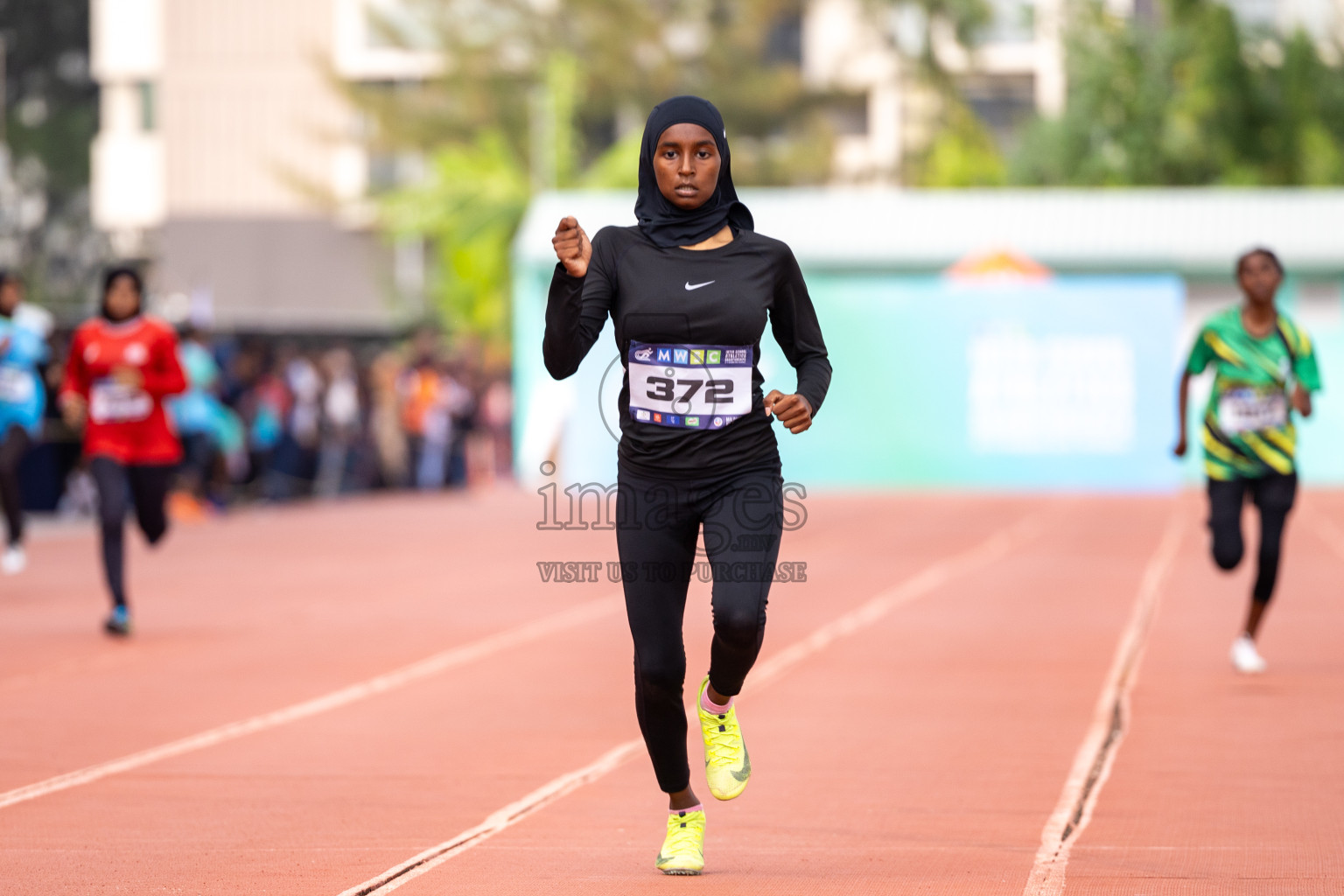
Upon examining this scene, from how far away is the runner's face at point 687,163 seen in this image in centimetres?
574

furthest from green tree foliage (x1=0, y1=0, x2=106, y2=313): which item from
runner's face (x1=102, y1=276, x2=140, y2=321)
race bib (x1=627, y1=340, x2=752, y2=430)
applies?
race bib (x1=627, y1=340, x2=752, y2=430)

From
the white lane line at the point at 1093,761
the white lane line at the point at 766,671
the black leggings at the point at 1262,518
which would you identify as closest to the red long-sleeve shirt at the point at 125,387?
the white lane line at the point at 766,671

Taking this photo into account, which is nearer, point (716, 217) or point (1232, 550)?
point (716, 217)

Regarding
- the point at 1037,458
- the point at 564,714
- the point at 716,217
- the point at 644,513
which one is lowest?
the point at 1037,458

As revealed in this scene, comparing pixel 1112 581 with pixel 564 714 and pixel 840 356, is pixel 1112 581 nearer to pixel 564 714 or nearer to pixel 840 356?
pixel 564 714

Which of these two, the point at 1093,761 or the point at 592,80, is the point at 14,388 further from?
the point at 592,80

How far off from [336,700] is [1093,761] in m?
3.61

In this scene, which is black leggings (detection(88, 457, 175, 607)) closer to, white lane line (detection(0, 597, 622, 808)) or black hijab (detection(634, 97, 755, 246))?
white lane line (detection(0, 597, 622, 808))

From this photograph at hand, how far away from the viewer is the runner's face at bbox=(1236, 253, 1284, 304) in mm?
10414

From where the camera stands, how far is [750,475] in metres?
5.87

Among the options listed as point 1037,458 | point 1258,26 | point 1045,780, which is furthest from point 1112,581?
point 1258,26

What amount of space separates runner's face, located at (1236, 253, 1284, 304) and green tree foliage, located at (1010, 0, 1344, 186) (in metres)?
36.9

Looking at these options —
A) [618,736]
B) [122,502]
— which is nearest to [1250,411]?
[618,736]

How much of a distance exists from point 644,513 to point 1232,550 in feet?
17.5
